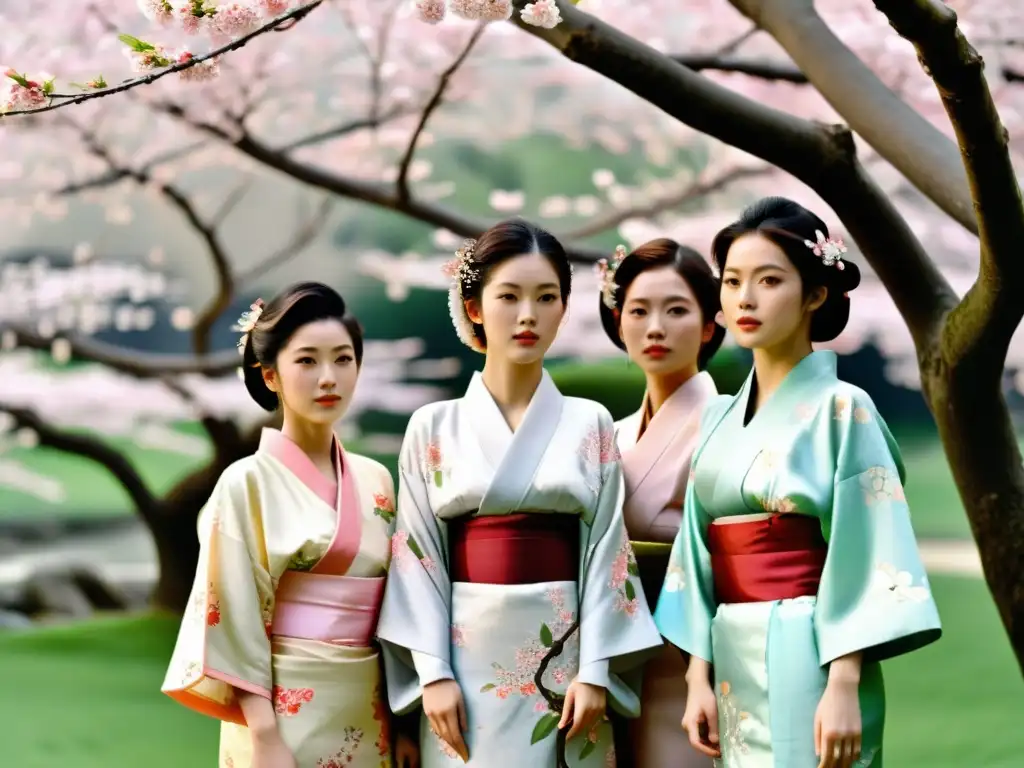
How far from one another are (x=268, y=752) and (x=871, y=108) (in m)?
2.61

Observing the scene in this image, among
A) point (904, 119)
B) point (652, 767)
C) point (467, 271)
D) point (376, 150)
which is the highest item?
point (376, 150)

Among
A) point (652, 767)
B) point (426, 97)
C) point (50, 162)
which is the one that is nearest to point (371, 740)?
point (652, 767)

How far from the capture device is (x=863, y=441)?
6.99ft

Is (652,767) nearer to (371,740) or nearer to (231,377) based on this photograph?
(371,740)

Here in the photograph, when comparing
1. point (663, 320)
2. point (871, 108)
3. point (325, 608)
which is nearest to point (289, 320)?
point (325, 608)

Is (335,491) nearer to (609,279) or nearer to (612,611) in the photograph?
(612,611)

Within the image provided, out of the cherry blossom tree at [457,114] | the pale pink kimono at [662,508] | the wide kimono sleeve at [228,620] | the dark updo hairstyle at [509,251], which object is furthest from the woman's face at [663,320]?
the cherry blossom tree at [457,114]

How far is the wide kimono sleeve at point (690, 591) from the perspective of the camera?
225cm

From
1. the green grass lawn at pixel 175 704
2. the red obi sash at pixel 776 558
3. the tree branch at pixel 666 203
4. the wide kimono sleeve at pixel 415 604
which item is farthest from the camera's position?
the tree branch at pixel 666 203

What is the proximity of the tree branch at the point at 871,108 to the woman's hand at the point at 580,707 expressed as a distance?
6.58 ft

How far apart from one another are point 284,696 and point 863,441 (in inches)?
48.8

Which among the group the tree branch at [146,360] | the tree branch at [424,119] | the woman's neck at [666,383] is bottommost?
the woman's neck at [666,383]

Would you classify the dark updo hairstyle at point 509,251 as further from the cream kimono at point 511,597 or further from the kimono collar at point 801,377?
the kimono collar at point 801,377

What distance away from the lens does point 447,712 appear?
7.23 feet
